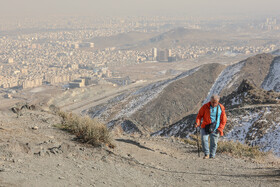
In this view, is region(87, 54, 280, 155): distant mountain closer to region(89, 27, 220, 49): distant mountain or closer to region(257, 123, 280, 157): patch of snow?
region(257, 123, 280, 157): patch of snow

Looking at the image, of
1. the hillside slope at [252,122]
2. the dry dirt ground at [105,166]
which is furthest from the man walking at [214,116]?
the hillside slope at [252,122]

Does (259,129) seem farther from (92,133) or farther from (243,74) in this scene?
(243,74)

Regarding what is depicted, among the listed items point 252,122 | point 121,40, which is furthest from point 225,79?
point 121,40

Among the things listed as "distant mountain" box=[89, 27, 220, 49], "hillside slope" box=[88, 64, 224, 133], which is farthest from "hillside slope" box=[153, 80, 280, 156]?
"distant mountain" box=[89, 27, 220, 49]

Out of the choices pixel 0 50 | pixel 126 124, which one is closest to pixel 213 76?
pixel 126 124

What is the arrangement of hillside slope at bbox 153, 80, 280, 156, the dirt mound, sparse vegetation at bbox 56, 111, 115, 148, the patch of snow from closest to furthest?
sparse vegetation at bbox 56, 111, 115, 148 < the patch of snow < hillside slope at bbox 153, 80, 280, 156 < the dirt mound

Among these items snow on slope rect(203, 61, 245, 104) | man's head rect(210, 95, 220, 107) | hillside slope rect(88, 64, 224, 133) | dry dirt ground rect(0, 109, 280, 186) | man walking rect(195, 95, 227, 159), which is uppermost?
man's head rect(210, 95, 220, 107)

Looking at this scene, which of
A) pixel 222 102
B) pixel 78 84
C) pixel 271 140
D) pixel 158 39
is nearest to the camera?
pixel 271 140
